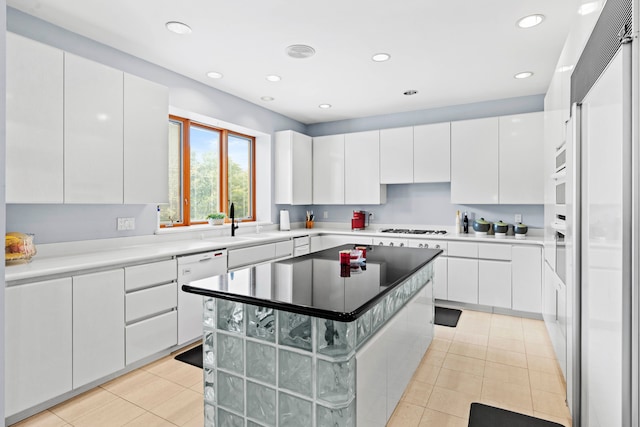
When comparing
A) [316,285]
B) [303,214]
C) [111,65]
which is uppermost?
[111,65]

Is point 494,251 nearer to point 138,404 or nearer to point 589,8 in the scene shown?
point 589,8

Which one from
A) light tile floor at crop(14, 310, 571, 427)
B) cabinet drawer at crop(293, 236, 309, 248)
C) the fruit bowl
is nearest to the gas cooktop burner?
cabinet drawer at crop(293, 236, 309, 248)

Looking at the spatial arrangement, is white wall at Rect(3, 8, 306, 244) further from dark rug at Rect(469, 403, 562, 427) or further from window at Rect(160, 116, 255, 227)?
dark rug at Rect(469, 403, 562, 427)

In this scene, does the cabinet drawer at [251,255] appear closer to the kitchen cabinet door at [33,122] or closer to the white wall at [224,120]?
the white wall at [224,120]

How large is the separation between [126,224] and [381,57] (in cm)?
277

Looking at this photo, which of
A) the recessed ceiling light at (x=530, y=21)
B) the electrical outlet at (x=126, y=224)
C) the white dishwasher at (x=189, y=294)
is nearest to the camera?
the recessed ceiling light at (x=530, y=21)

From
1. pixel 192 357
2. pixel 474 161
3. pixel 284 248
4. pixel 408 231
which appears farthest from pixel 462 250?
pixel 192 357

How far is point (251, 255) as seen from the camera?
3.76m

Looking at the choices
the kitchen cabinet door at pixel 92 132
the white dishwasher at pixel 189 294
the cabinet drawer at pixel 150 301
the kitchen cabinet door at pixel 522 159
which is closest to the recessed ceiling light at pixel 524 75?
the kitchen cabinet door at pixel 522 159

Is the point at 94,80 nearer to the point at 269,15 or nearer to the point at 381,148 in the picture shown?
the point at 269,15

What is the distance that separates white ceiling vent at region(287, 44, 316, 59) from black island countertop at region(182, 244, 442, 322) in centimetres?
183

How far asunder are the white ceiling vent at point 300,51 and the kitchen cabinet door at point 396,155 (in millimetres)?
2016

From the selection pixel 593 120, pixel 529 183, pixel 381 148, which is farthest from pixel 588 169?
pixel 381 148

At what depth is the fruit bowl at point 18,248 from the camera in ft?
7.34
